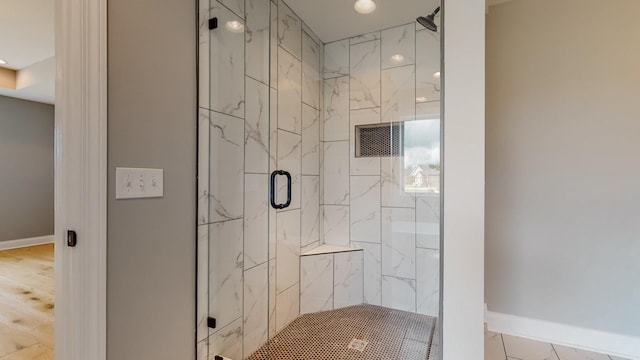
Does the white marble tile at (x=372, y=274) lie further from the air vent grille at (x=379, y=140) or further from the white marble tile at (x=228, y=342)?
the white marble tile at (x=228, y=342)

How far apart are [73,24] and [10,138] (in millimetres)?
5355

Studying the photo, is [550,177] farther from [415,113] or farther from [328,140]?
[328,140]

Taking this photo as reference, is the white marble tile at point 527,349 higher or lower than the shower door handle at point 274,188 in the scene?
lower

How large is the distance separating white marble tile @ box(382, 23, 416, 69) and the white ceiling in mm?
60

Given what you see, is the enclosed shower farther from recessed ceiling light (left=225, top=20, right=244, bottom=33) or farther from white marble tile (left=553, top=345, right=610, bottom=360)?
white marble tile (left=553, top=345, right=610, bottom=360)

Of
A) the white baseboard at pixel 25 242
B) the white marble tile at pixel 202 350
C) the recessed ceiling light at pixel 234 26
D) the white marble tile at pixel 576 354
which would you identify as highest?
the recessed ceiling light at pixel 234 26

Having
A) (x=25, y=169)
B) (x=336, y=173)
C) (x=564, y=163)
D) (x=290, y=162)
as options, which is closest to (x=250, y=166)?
(x=290, y=162)

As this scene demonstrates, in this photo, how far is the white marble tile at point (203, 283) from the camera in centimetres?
150

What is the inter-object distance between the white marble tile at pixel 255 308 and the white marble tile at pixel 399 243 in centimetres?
114

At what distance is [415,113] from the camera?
7.84 feet

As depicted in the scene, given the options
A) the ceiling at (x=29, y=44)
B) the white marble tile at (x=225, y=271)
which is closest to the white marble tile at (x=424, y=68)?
the white marble tile at (x=225, y=271)

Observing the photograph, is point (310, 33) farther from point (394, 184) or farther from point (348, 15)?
point (394, 184)

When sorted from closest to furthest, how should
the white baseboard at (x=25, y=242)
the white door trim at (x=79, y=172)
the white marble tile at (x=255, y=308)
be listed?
→ the white door trim at (x=79, y=172) → the white marble tile at (x=255, y=308) → the white baseboard at (x=25, y=242)

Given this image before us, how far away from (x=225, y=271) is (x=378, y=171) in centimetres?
158
